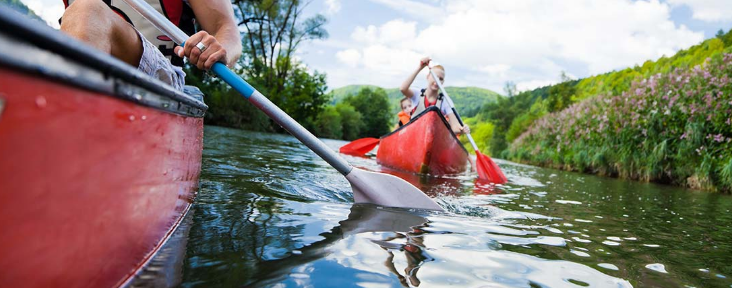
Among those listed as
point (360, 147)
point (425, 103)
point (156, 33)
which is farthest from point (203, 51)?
point (360, 147)

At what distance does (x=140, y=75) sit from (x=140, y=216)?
1.23ft

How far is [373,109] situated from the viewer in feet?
155

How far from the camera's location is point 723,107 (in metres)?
6.24

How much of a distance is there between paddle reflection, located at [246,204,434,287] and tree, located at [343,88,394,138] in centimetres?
3989

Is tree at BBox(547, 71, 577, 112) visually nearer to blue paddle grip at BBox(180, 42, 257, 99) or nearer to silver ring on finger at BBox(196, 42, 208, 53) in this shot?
blue paddle grip at BBox(180, 42, 257, 99)

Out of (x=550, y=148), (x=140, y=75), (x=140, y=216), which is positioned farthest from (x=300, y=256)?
(x=550, y=148)

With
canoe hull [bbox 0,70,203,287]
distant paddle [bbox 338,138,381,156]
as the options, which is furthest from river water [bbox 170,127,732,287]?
distant paddle [bbox 338,138,381,156]

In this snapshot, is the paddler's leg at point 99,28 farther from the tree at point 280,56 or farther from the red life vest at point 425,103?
the tree at point 280,56

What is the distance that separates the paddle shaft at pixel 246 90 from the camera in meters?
1.77

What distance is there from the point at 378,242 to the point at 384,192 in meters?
0.91

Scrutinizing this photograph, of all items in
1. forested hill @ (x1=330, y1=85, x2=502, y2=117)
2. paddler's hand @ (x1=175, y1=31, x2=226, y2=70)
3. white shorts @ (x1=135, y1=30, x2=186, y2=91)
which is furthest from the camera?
forested hill @ (x1=330, y1=85, x2=502, y2=117)

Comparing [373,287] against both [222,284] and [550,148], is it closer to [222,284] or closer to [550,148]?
[222,284]

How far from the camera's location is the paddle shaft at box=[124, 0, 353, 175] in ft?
5.81

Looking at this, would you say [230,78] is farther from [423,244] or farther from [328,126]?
[328,126]
